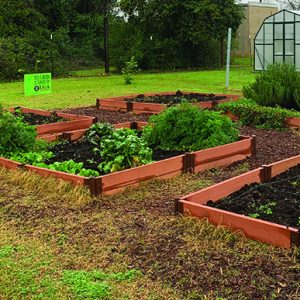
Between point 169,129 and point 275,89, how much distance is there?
146 inches

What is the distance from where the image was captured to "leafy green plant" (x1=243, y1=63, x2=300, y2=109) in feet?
32.7

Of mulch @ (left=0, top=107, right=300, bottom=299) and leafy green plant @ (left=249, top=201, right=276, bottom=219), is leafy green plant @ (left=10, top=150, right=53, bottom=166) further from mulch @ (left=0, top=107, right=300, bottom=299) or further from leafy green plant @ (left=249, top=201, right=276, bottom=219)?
leafy green plant @ (left=249, top=201, right=276, bottom=219)

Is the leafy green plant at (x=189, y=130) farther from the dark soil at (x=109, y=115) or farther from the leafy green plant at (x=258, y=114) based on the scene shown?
the dark soil at (x=109, y=115)

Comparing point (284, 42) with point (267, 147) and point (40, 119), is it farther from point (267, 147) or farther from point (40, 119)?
point (267, 147)

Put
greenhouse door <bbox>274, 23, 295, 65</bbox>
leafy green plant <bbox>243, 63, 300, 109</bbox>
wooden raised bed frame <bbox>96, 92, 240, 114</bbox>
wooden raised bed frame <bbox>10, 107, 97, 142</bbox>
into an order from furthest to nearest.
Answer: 1. greenhouse door <bbox>274, 23, 295, 65</bbox>
2. wooden raised bed frame <bbox>96, 92, 240, 114</bbox>
3. leafy green plant <bbox>243, 63, 300, 109</bbox>
4. wooden raised bed frame <bbox>10, 107, 97, 142</bbox>

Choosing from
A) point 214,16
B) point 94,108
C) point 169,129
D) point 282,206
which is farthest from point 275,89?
point 214,16

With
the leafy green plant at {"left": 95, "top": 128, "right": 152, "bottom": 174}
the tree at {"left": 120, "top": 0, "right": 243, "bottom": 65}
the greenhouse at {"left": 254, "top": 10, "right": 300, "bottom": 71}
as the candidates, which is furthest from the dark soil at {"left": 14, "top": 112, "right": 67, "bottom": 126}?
the tree at {"left": 120, "top": 0, "right": 243, "bottom": 65}

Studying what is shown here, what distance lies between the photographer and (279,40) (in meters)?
24.5

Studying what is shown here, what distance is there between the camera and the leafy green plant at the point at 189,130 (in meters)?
6.81

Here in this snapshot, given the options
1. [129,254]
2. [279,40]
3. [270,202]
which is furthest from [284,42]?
[129,254]

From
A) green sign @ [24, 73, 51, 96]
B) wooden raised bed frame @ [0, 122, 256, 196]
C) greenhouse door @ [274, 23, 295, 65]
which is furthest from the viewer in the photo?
greenhouse door @ [274, 23, 295, 65]

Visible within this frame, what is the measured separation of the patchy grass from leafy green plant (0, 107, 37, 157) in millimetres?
1425

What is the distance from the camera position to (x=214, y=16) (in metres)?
28.9

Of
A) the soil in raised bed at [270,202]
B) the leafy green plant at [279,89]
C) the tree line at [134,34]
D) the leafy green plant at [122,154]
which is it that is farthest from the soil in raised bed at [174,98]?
the tree line at [134,34]
